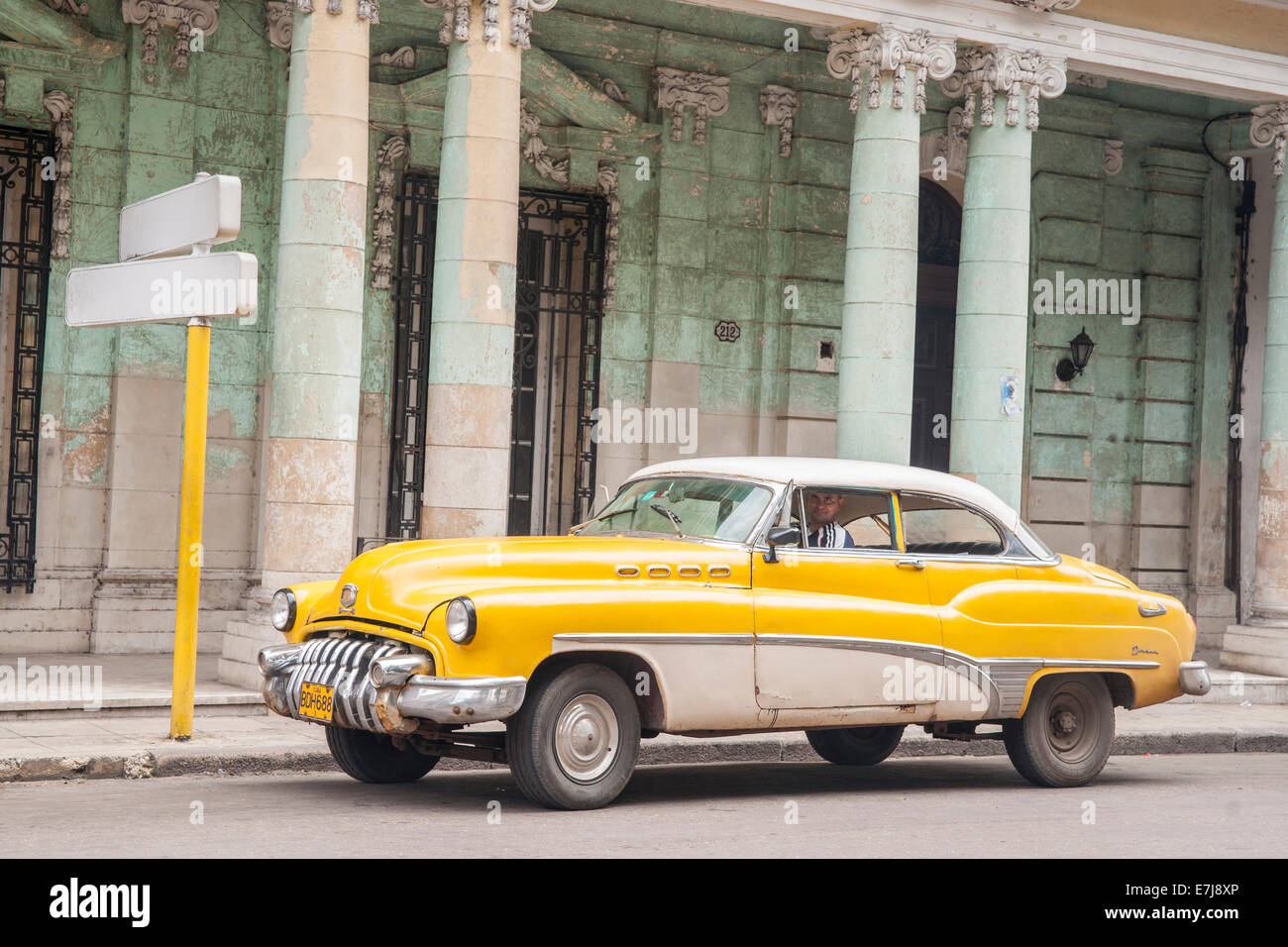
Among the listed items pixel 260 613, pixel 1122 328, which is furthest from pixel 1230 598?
pixel 260 613

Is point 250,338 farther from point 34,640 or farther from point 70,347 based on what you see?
point 34,640

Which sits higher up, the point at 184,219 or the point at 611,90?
the point at 611,90

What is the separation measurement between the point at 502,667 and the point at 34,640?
788 centimetres

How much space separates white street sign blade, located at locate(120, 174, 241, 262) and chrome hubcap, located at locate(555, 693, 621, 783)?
3.43 m

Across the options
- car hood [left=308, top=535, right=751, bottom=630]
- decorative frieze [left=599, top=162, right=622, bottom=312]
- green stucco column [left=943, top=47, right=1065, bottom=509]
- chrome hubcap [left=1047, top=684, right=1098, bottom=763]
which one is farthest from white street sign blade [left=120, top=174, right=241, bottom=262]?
green stucco column [left=943, top=47, right=1065, bottom=509]

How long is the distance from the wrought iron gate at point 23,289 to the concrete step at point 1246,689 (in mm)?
10815

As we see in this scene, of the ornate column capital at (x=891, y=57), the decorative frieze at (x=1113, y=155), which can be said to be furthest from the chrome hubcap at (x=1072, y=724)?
the decorative frieze at (x=1113, y=155)

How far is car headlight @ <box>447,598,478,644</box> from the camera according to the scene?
7.32 metres

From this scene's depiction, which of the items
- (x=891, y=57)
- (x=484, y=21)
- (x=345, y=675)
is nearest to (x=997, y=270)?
(x=891, y=57)

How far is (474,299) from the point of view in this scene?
12289 millimetres

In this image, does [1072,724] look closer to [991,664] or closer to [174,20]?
[991,664]

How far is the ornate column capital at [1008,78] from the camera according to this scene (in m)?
14.5

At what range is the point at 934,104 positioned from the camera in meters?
18.1

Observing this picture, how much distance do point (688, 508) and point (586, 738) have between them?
1.53 meters
